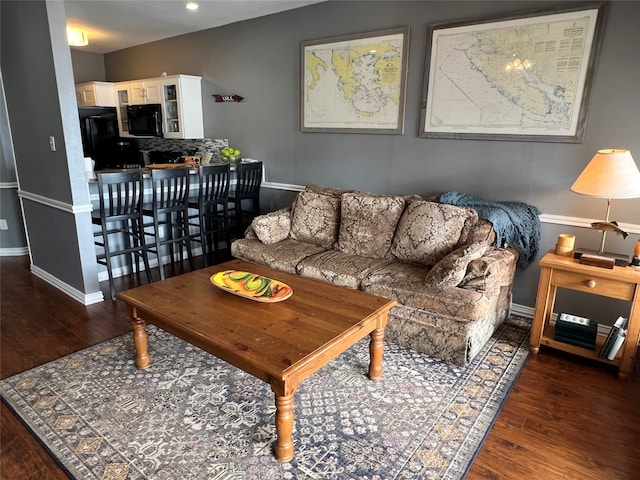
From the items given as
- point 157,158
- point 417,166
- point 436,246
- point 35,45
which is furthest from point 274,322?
point 157,158

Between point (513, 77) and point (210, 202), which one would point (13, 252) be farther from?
point (513, 77)

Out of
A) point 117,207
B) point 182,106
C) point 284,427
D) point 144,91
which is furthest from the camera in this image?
point 144,91

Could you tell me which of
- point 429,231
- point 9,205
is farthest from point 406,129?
point 9,205

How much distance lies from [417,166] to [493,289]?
4.53ft

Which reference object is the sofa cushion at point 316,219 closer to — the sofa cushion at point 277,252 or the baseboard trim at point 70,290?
the sofa cushion at point 277,252

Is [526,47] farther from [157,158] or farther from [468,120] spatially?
[157,158]

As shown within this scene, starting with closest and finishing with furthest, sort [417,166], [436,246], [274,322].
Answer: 1. [274,322]
2. [436,246]
3. [417,166]

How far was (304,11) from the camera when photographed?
3873mm

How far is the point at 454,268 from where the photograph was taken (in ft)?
7.86

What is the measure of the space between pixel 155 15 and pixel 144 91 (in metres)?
1.40

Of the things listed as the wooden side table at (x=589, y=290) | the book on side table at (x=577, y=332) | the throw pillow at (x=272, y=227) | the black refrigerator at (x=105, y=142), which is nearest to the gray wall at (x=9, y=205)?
the black refrigerator at (x=105, y=142)

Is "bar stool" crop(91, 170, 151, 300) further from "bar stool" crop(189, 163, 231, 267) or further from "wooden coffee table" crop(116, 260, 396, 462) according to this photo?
"wooden coffee table" crop(116, 260, 396, 462)

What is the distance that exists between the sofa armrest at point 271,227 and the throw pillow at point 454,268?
56.5 inches

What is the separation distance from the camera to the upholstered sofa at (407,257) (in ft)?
7.92
